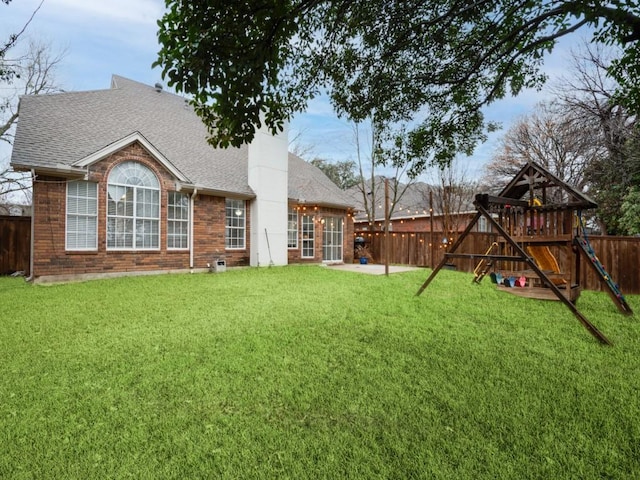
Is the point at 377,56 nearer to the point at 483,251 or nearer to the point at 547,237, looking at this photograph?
the point at 547,237

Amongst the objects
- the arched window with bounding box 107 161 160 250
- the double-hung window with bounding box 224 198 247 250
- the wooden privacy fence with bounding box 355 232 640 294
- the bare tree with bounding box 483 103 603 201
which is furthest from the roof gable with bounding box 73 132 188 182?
the bare tree with bounding box 483 103 603 201

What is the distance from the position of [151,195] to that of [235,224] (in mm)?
3286

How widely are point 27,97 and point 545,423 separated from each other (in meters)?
15.4

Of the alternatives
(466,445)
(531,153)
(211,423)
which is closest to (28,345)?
(211,423)

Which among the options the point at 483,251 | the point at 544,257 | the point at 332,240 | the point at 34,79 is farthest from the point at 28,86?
the point at 544,257

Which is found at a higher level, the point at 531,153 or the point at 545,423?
the point at 531,153

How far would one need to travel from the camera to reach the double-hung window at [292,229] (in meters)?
14.0

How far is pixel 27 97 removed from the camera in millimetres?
10250

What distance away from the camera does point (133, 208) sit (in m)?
9.84

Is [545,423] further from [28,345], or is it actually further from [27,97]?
[27,97]

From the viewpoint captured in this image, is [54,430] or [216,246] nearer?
[54,430]

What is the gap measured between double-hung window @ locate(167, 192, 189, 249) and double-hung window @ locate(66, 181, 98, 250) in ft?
6.92

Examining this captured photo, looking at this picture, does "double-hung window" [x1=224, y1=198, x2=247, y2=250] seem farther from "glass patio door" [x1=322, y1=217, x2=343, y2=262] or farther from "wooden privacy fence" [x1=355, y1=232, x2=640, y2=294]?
"wooden privacy fence" [x1=355, y1=232, x2=640, y2=294]

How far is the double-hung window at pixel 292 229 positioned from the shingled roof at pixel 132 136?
79 cm
